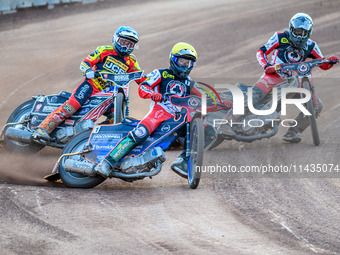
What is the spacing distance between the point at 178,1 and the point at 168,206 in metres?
22.1

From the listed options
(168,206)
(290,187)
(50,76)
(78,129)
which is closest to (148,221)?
(168,206)

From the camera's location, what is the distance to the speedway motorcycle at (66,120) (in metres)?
12.5

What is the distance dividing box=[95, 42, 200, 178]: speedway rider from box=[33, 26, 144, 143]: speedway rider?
2356 mm

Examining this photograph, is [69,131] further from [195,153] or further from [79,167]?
[195,153]

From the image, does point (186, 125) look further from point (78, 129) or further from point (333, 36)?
point (333, 36)

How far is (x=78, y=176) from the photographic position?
10359 mm

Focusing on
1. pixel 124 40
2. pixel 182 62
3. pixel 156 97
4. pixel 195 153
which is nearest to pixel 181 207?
pixel 195 153

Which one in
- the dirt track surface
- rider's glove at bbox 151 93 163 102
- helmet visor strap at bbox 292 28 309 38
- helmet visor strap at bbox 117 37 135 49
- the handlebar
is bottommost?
the dirt track surface

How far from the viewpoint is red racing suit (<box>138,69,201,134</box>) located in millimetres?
10266

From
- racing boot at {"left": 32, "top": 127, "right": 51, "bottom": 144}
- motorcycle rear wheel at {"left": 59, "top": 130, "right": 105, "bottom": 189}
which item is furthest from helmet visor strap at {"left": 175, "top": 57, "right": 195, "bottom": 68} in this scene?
racing boot at {"left": 32, "top": 127, "right": 51, "bottom": 144}

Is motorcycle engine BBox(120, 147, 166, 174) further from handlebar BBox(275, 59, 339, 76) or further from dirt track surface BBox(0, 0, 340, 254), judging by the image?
handlebar BBox(275, 59, 339, 76)

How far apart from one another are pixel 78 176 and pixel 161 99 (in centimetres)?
169

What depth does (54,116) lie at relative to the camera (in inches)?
508

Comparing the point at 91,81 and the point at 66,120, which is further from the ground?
the point at 91,81
